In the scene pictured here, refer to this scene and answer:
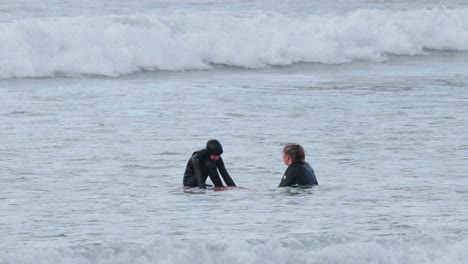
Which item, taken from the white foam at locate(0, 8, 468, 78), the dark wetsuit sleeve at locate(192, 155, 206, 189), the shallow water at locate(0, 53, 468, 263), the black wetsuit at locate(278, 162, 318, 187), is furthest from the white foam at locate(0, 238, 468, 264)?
the white foam at locate(0, 8, 468, 78)

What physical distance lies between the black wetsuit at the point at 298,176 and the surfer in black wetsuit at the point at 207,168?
68cm

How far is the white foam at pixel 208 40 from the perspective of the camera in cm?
3050

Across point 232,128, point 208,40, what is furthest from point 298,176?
point 208,40

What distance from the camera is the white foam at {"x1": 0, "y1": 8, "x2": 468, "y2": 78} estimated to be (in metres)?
30.5

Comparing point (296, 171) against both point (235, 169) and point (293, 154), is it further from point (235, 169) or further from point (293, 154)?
point (235, 169)

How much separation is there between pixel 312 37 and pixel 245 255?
24260mm

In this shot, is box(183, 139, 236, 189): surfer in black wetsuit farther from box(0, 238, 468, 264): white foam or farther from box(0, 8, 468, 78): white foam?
box(0, 8, 468, 78): white foam

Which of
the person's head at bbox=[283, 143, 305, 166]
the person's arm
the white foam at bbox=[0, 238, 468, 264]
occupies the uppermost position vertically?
the person's head at bbox=[283, 143, 305, 166]

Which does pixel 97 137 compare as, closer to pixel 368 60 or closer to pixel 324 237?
pixel 324 237

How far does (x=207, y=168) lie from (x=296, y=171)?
113cm

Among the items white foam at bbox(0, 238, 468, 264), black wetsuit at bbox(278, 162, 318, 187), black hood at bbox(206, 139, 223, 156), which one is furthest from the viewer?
black hood at bbox(206, 139, 223, 156)

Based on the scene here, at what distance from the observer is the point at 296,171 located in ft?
50.2

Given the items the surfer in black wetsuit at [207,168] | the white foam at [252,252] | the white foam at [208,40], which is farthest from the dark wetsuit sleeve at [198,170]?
the white foam at [208,40]

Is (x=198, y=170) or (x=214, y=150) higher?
(x=214, y=150)
